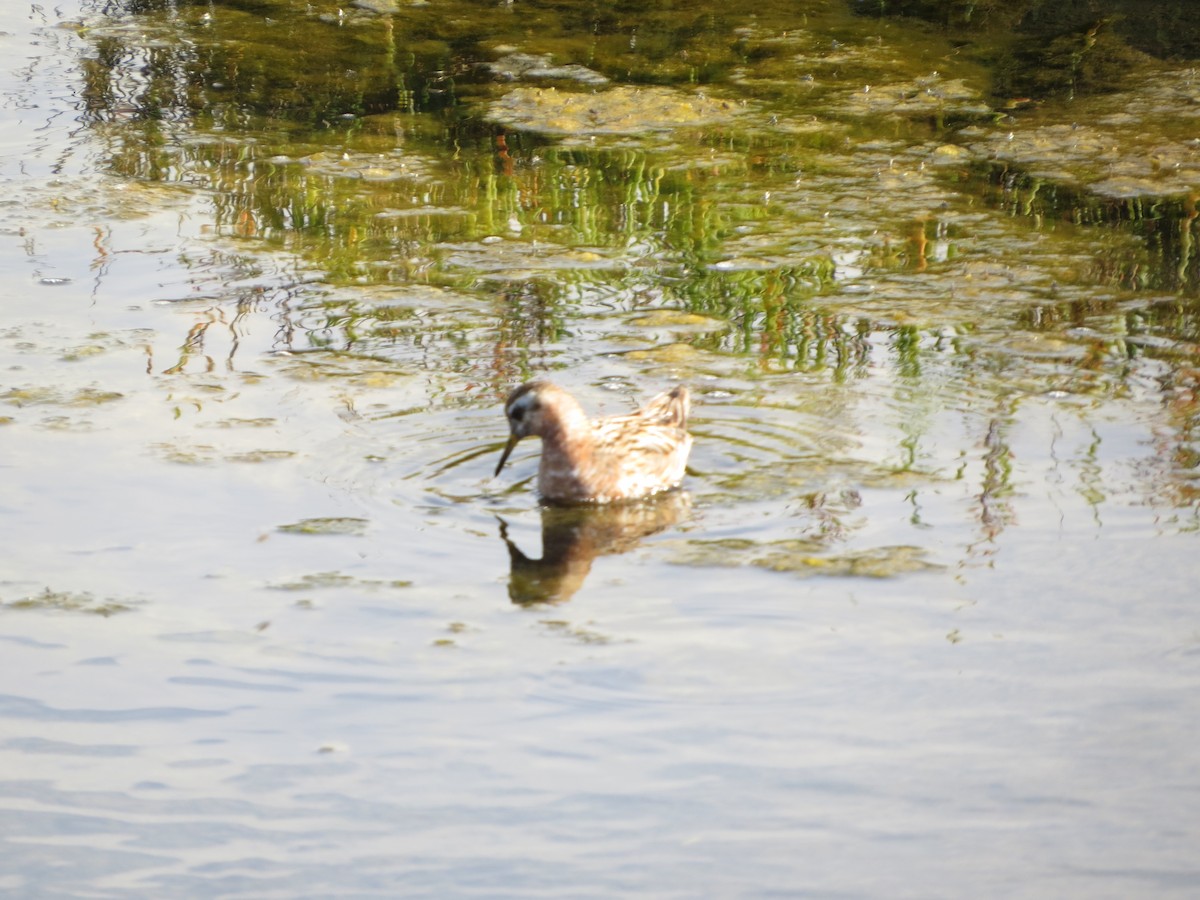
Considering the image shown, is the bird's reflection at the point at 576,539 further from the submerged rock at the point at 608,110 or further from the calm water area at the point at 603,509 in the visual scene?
the submerged rock at the point at 608,110

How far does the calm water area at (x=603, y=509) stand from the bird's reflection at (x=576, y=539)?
0.03 m

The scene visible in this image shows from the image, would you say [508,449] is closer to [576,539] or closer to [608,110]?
[576,539]

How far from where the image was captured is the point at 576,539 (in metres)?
6.94

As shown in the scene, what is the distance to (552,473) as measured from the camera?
730cm

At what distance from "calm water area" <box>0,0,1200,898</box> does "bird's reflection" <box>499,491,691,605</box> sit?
0.03 meters

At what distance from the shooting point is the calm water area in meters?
4.86

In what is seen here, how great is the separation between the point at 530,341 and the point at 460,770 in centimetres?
397

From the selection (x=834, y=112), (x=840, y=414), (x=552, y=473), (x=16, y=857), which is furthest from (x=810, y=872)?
(x=834, y=112)

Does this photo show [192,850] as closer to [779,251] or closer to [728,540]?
[728,540]

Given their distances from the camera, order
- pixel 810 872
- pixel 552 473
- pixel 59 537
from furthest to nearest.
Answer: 1. pixel 552 473
2. pixel 59 537
3. pixel 810 872

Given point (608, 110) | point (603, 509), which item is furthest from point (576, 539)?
point (608, 110)

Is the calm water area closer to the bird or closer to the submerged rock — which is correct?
the submerged rock

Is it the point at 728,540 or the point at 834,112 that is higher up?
the point at 834,112

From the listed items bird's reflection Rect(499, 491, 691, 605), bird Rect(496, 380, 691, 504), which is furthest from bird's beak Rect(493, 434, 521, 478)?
bird's reflection Rect(499, 491, 691, 605)
